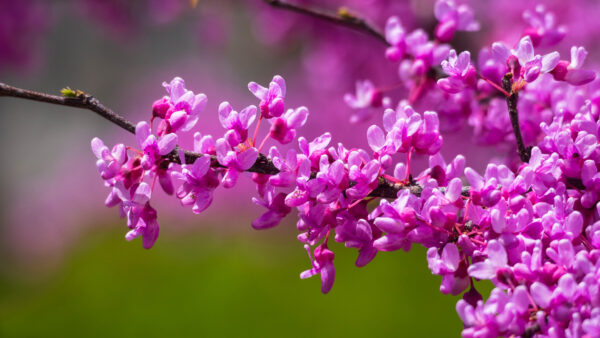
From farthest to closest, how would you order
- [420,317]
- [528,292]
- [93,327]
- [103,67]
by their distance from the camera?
1. [103,67]
2. [93,327]
3. [420,317]
4. [528,292]

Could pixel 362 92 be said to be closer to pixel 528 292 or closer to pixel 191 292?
pixel 528 292

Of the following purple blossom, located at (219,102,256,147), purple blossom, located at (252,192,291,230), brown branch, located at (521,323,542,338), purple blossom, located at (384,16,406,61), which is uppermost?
purple blossom, located at (384,16,406,61)

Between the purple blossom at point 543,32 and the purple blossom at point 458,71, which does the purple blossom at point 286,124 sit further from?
the purple blossom at point 543,32

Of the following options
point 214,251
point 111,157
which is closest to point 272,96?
point 111,157

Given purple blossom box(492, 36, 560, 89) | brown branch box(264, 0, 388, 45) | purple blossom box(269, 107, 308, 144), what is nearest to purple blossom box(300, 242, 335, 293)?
purple blossom box(269, 107, 308, 144)

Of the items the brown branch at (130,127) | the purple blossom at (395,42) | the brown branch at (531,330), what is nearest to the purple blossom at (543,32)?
the purple blossom at (395,42)

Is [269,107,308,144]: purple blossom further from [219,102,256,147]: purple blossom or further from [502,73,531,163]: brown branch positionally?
[502,73,531,163]: brown branch

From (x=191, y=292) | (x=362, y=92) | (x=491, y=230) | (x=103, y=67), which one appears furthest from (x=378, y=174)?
(x=103, y=67)
